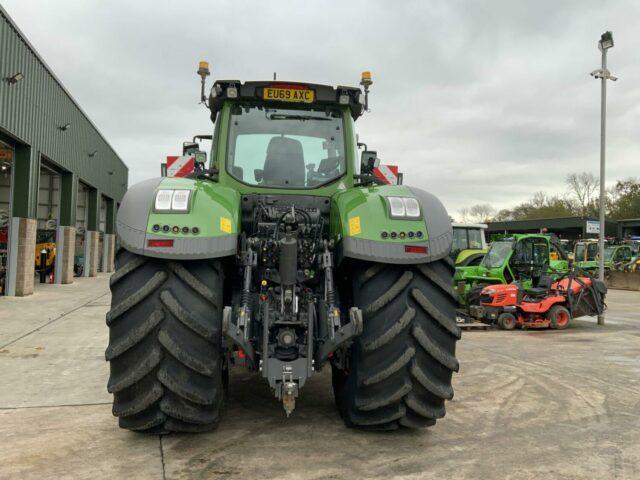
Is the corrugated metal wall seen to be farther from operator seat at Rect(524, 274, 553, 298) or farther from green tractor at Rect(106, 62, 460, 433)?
operator seat at Rect(524, 274, 553, 298)

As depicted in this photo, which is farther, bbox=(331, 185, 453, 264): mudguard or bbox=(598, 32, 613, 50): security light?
bbox=(598, 32, 613, 50): security light

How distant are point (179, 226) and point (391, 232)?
1.38 meters

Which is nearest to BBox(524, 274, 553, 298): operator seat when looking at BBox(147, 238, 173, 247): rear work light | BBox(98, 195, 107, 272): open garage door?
BBox(147, 238, 173, 247): rear work light

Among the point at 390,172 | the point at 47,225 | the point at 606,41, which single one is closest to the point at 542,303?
the point at 606,41

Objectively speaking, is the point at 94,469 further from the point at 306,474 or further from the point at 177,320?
the point at 306,474

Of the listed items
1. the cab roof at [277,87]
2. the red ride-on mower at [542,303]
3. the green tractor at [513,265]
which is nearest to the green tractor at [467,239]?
the green tractor at [513,265]

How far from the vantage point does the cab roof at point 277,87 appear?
4.54 meters

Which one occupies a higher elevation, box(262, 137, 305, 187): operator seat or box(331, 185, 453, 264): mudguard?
box(262, 137, 305, 187): operator seat

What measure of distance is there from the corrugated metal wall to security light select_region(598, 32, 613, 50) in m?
14.3

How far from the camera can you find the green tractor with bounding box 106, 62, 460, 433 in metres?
3.36

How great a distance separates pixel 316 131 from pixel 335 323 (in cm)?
193

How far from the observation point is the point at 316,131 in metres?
4.71

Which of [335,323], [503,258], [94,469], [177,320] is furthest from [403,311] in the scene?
[503,258]

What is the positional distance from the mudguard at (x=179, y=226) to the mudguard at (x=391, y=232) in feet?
2.60
